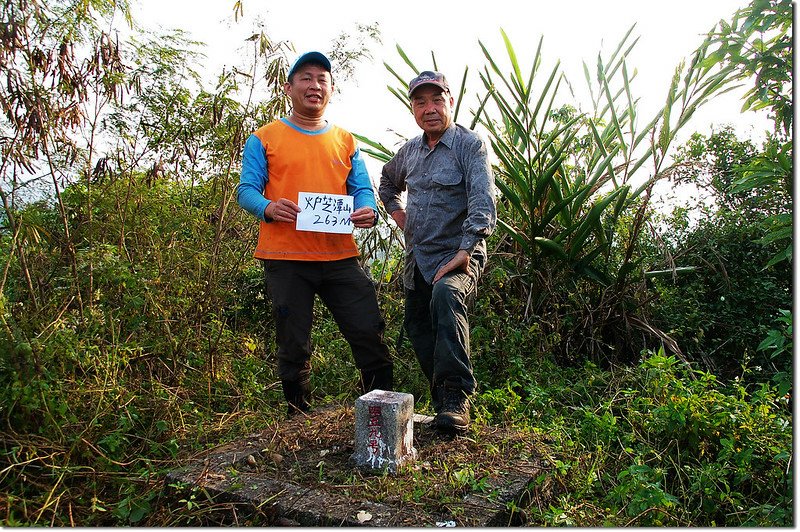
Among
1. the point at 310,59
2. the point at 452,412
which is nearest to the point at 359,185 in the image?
the point at 310,59

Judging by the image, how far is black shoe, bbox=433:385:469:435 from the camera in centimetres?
271

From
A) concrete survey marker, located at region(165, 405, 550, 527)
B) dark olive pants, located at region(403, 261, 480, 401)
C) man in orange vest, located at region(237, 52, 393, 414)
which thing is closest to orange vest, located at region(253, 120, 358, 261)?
man in orange vest, located at region(237, 52, 393, 414)

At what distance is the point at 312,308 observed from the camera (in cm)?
306

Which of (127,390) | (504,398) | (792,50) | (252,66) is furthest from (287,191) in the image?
(792,50)

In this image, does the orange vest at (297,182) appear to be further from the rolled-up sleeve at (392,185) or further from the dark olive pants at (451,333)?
the dark olive pants at (451,333)

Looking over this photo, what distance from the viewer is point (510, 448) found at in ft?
8.74

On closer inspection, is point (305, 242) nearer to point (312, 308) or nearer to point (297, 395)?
point (312, 308)

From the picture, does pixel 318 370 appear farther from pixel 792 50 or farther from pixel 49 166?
pixel 792 50

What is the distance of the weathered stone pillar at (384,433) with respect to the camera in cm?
247

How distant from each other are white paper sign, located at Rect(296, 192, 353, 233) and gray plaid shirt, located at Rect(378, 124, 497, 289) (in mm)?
302

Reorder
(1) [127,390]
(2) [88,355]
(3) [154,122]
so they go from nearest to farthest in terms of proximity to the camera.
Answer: (2) [88,355]
(1) [127,390]
(3) [154,122]

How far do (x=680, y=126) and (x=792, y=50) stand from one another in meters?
1.26

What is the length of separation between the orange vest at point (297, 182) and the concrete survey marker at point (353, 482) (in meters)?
0.83

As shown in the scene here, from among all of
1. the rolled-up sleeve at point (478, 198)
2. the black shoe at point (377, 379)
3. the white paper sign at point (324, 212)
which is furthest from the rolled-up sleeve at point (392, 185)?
the black shoe at point (377, 379)
